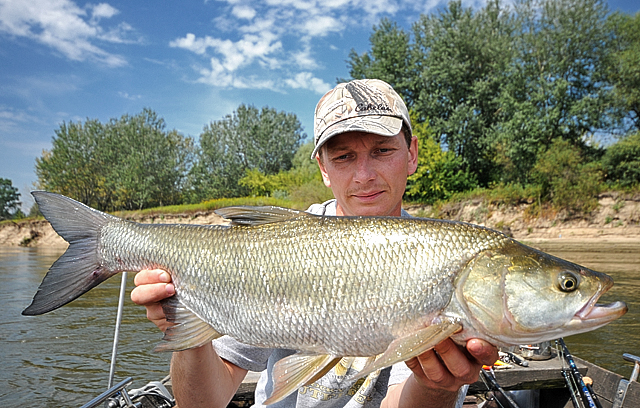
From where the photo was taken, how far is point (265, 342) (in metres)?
1.85

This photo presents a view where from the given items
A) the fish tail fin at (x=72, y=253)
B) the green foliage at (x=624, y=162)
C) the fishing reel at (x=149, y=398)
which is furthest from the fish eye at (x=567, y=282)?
the green foliage at (x=624, y=162)

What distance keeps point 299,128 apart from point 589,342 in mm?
52159

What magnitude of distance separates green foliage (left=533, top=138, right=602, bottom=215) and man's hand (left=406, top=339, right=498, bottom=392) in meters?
26.3

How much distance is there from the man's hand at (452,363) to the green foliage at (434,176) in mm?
28837

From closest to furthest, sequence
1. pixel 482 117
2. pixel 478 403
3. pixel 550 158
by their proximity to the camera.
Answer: pixel 478 403 → pixel 550 158 → pixel 482 117

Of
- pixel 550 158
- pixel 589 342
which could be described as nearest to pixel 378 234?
pixel 589 342

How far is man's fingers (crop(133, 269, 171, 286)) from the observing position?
1.98 metres

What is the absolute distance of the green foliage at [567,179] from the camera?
24250 millimetres

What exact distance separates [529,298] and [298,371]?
951 mm

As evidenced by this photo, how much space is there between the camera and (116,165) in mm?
53188

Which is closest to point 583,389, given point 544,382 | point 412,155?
point 544,382

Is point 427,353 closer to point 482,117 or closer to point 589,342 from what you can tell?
point 589,342

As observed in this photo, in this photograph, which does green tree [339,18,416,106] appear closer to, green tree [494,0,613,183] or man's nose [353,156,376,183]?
green tree [494,0,613,183]

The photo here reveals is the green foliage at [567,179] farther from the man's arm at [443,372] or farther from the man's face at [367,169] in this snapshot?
the man's arm at [443,372]
